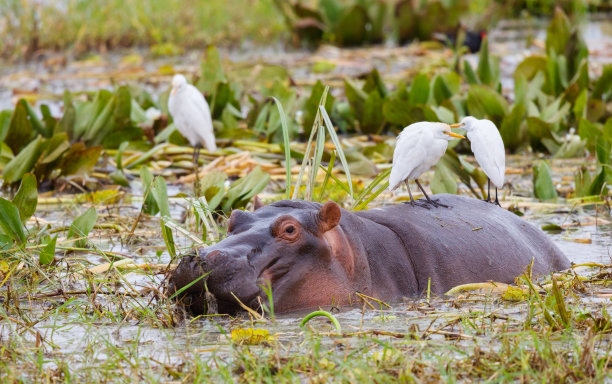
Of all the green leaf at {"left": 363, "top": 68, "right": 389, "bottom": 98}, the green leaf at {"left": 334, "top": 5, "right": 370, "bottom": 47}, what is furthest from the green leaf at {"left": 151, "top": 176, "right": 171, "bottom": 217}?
the green leaf at {"left": 334, "top": 5, "right": 370, "bottom": 47}

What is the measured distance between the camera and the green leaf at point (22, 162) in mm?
6379

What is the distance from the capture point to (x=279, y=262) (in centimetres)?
366

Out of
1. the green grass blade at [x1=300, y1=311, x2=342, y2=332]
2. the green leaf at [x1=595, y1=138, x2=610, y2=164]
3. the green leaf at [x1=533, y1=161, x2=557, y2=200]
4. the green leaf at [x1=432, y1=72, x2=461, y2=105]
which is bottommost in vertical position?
the green leaf at [x1=533, y1=161, x2=557, y2=200]

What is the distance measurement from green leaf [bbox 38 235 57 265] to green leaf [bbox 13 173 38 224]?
23.5 inches

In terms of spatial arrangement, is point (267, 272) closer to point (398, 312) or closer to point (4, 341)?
point (398, 312)

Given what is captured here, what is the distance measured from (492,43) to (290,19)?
3.47 meters

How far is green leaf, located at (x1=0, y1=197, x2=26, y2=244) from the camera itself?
446 centimetres

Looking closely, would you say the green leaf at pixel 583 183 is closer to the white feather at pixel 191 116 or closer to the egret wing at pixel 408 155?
the egret wing at pixel 408 155

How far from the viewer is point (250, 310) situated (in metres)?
3.50

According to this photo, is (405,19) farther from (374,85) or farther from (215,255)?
(215,255)

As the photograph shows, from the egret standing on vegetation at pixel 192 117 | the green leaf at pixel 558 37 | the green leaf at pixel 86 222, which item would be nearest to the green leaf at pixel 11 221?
the green leaf at pixel 86 222

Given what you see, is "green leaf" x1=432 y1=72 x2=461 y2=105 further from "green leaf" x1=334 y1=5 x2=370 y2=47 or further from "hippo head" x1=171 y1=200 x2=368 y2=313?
"green leaf" x1=334 y1=5 x2=370 y2=47

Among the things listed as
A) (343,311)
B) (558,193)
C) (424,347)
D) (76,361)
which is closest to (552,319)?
(424,347)

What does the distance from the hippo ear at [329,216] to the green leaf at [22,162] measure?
3.23 m
